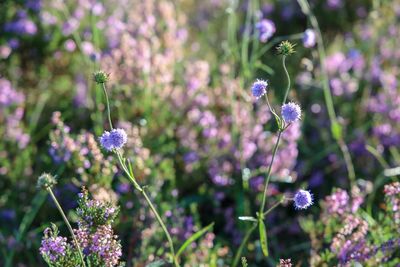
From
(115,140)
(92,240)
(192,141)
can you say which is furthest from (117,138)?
(192,141)

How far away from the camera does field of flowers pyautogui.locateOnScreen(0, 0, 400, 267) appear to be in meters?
2.28

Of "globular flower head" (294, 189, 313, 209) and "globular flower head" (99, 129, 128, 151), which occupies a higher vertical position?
"globular flower head" (99, 129, 128, 151)

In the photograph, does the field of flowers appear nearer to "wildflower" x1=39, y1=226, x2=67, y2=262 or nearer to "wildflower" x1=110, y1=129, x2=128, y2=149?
"wildflower" x1=39, y1=226, x2=67, y2=262

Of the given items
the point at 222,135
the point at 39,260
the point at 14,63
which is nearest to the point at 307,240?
the point at 222,135

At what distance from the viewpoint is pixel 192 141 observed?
2.98m

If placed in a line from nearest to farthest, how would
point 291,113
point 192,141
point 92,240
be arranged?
point 291,113, point 92,240, point 192,141

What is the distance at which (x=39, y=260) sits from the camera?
8.29 feet

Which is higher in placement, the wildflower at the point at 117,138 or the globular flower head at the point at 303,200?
the wildflower at the point at 117,138

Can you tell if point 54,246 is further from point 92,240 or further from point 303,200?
point 303,200

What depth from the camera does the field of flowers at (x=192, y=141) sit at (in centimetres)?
228

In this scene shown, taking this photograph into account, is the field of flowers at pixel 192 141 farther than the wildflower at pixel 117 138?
Yes

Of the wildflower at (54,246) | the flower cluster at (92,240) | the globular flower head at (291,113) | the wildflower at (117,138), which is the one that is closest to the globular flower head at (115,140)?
the wildflower at (117,138)

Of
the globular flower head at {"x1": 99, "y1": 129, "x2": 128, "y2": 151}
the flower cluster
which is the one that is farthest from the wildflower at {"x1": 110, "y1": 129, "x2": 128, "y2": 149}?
the flower cluster

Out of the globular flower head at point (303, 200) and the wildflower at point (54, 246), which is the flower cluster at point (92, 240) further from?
the globular flower head at point (303, 200)
